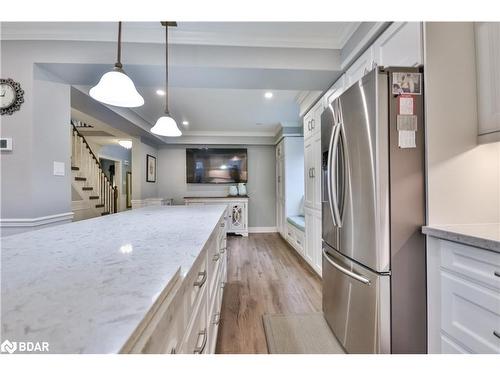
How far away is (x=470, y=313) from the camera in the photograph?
39.5 inches

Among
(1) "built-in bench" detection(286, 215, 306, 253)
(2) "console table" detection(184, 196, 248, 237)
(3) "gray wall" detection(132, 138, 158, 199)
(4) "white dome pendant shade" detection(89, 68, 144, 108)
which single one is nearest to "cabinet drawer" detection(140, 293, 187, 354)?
(4) "white dome pendant shade" detection(89, 68, 144, 108)

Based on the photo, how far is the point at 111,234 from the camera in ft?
3.55

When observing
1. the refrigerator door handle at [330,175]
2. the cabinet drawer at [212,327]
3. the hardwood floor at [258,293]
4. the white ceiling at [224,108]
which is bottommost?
the hardwood floor at [258,293]

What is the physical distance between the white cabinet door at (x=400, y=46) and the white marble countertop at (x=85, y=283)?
1.59 metres

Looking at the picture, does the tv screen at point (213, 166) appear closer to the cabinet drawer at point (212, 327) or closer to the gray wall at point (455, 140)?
the cabinet drawer at point (212, 327)

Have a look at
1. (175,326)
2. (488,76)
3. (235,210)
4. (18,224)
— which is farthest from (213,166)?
(175,326)

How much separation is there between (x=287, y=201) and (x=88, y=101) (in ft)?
11.7

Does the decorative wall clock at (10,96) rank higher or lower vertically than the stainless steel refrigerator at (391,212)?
higher

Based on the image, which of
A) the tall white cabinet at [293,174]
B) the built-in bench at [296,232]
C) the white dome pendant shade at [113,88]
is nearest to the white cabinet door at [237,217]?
the tall white cabinet at [293,174]

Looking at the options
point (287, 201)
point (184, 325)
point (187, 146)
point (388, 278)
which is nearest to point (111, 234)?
point (184, 325)

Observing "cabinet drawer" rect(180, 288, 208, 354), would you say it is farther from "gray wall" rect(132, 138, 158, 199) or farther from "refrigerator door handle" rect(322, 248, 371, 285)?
"gray wall" rect(132, 138, 158, 199)

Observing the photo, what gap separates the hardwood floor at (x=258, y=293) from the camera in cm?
167

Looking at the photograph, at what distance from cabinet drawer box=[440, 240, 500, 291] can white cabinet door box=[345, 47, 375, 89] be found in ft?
4.35
